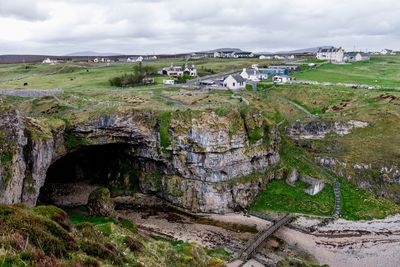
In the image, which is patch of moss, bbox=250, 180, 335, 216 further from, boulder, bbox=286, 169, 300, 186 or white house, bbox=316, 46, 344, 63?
white house, bbox=316, 46, 344, 63

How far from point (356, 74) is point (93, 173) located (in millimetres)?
100650

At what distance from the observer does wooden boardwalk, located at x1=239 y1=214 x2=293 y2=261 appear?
51.4m

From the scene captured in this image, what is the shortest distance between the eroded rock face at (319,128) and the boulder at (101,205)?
43.0m

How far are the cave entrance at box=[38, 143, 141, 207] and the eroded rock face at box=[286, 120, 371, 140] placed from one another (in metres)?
34.8

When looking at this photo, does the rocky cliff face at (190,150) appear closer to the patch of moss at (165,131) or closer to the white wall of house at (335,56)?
the patch of moss at (165,131)

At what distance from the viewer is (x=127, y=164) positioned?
2933 inches

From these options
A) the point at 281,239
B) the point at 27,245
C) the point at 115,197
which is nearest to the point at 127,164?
the point at 115,197

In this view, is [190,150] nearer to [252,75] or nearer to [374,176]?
[374,176]

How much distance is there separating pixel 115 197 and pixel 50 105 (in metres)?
21.3

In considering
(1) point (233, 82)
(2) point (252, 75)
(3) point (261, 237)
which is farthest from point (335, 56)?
(3) point (261, 237)

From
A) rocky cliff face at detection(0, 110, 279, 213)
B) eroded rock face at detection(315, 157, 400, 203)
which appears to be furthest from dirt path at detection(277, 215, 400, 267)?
rocky cliff face at detection(0, 110, 279, 213)

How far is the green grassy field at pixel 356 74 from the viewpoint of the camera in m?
123

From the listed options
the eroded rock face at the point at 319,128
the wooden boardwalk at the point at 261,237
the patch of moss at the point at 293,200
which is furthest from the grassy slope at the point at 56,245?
the eroded rock face at the point at 319,128

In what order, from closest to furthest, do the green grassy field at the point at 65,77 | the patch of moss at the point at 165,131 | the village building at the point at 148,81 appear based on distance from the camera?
the patch of moss at the point at 165,131 → the green grassy field at the point at 65,77 → the village building at the point at 148,81
